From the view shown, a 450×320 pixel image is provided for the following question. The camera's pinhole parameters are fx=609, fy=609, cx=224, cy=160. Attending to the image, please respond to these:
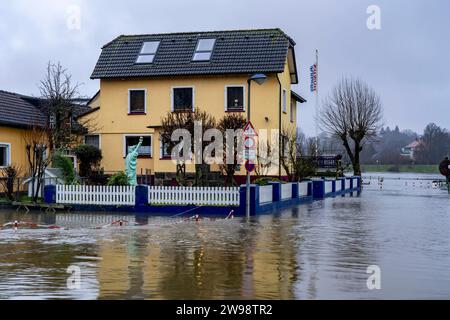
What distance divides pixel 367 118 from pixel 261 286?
50697 millimetres

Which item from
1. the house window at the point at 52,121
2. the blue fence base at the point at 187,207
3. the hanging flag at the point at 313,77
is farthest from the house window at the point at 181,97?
the hanging flag at the point at 313,77

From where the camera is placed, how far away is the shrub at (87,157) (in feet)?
103

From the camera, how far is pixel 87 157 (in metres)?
→ 32.1

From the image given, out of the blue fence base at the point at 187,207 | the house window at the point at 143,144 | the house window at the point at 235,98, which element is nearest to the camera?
the blue fence base at the point at 187,207

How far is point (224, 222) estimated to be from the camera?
60.2 feet

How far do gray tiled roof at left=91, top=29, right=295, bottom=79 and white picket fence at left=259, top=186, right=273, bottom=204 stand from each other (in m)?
9.88

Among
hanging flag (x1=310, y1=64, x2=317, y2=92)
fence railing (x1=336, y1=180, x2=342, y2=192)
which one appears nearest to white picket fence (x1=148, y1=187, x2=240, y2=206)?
fence railing (x1=336, y1=180, x2=342, y2=192)

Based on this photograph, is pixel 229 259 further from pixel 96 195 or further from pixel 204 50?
pixel 204 50

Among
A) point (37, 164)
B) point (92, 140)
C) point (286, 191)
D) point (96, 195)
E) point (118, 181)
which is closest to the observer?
point (96, 195)

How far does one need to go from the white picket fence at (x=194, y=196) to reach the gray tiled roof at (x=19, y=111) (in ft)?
32.4

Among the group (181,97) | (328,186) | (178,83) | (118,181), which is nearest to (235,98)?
(181,97)

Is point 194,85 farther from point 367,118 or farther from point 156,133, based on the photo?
point 367,118

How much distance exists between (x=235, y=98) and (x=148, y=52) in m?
5.82

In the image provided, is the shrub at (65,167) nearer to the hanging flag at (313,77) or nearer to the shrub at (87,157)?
the shrub at (87,157)
